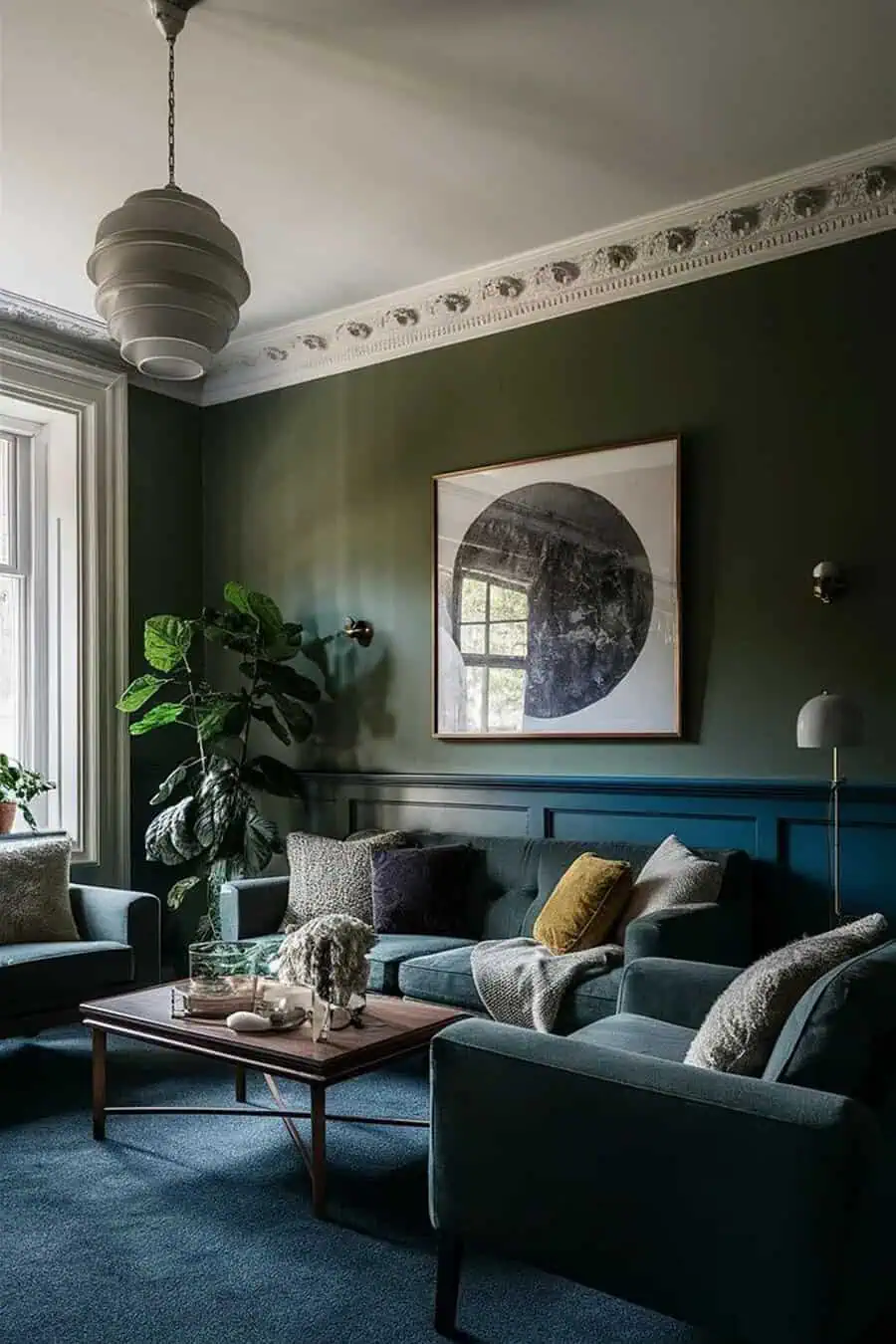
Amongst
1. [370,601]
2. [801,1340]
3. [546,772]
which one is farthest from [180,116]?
[801,1340]

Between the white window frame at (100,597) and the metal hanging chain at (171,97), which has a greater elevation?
the metal hanging chain at (171,97)

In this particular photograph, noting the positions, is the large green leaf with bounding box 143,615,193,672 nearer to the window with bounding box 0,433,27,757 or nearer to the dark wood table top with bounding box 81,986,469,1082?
the window with bounding box 0,433,27,757

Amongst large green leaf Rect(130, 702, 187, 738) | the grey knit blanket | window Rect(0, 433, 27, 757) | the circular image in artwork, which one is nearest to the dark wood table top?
the grey knit blanket

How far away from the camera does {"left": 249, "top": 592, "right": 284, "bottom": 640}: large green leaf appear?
5090 mm

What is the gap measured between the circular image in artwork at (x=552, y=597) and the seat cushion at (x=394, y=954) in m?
1.05

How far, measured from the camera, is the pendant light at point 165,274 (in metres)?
2.80

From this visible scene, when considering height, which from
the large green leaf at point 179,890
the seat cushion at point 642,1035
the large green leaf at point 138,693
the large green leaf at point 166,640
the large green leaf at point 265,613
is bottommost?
the large green leaf at point 179,890

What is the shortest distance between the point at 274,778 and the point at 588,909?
1.90 m

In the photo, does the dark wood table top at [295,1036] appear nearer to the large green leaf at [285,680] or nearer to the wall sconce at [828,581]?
the wall sconce at [828,581]

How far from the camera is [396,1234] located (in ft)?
8.71

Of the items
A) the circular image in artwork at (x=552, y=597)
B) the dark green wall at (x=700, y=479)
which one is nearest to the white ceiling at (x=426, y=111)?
the dark green wall at (x=700, y=479)

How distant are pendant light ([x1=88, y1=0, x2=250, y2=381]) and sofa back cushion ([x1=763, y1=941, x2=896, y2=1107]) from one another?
214cm

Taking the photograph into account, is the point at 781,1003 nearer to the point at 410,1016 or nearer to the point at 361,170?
the point at 410,1016

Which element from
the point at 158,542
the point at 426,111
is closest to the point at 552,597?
the point at 426,111
